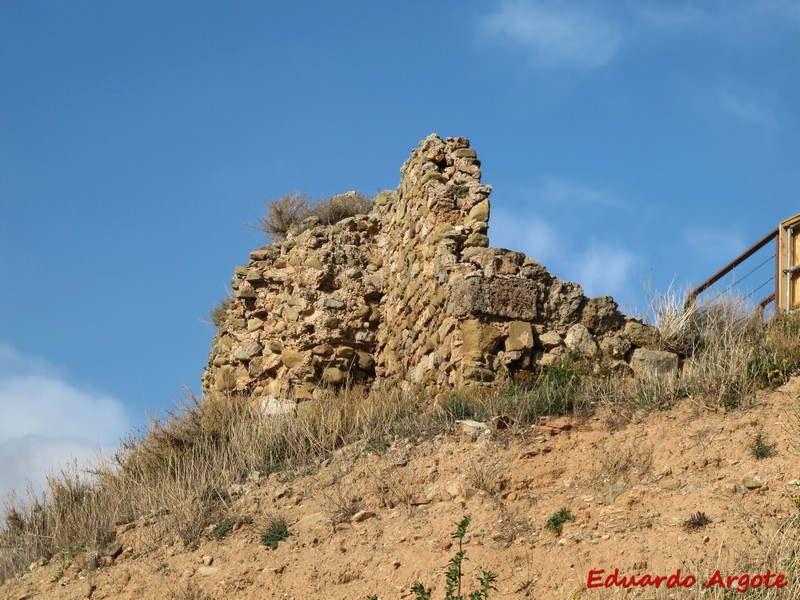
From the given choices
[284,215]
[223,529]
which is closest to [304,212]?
[284,215]

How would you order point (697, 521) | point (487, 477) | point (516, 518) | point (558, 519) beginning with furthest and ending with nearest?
point (487, 477), point (516, 518), point (558, 519), point (697, 521)

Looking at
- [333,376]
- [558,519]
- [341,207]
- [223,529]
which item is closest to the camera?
[558,519]

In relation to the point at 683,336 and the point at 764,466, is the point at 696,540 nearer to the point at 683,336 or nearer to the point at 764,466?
the point at 764,466

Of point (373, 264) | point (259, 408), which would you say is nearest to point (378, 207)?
point (373, 264)

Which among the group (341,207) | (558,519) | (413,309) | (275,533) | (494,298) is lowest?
(275,533)

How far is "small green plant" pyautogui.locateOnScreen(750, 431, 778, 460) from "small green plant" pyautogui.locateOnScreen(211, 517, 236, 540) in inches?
155

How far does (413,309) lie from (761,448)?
14.2 feet

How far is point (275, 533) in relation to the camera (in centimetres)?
799

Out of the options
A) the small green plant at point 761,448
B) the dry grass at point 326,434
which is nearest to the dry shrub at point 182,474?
the dry grass at point 326,434

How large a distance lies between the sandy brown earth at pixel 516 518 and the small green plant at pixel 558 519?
5 cm

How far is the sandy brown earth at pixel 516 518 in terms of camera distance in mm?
6520

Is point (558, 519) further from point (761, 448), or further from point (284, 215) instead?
point (284, 215)

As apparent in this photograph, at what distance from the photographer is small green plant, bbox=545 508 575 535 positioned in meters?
7.09

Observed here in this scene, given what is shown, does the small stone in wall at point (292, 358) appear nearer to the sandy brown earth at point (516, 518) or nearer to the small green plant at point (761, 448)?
the sandy brown earth at point (516, 518)
